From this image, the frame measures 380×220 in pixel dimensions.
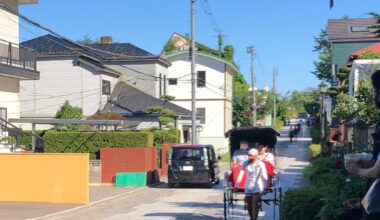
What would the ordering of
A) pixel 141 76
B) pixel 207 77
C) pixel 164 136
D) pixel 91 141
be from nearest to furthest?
1. pixel 91 141
2. pixel 164 136
3. pixel 141 76
4. pixel 207 77

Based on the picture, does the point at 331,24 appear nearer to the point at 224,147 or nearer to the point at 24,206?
the point at 224,147

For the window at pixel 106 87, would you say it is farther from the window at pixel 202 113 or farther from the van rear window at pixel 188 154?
the van rear window at pixel 188 154

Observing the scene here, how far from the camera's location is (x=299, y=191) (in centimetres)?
925

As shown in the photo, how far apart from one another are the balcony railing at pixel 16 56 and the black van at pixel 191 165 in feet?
28.0

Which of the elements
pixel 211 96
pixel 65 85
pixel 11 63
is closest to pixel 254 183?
pixel 11 63

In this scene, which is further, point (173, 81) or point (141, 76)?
point (173, 81)

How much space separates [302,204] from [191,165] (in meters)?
16.2

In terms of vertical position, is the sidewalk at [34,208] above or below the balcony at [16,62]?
below

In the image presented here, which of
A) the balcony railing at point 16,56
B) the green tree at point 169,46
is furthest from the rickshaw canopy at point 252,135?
the green tree at point 169,46

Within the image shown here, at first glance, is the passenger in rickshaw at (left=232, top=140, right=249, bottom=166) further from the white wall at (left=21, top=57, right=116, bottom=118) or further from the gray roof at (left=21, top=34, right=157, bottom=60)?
the gray roof at (left=21, top=34, right=157, bottom=60)

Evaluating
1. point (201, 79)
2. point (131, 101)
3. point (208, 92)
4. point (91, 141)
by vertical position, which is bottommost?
point (91, 141)

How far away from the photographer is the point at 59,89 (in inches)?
1596

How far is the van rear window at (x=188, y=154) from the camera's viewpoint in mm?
24766

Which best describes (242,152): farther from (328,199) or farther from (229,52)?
(229,52)
